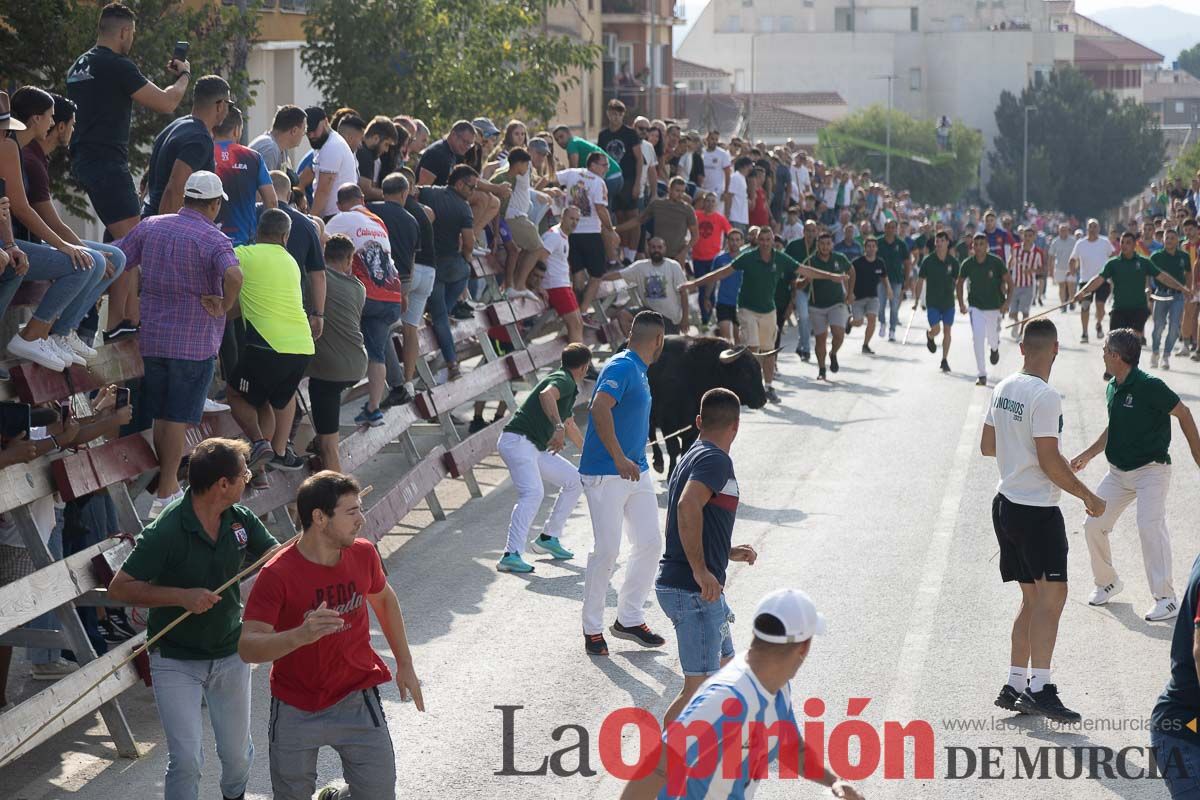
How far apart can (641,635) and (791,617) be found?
5174 millimetres

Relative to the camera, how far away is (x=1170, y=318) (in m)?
25.5

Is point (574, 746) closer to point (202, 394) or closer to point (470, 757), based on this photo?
point (470, 757)

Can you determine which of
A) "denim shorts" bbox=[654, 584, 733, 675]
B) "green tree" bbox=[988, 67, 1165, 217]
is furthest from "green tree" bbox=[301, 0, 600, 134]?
"green tree" bbox=[988, 67, 1165, 217]

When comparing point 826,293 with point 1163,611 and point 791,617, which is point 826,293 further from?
point 791,617

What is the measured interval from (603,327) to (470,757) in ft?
41.8

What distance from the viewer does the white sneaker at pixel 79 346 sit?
9805 millimetres

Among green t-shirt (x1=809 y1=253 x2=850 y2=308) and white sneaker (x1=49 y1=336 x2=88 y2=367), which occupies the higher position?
white sneaker (x1=49 y1=336 x2=88 y2=367)

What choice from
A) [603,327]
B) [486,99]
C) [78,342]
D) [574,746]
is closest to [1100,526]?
[574,746]

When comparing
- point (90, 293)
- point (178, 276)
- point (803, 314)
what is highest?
point (178, 276)

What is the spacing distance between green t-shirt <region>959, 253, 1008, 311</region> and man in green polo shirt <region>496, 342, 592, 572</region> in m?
11.0

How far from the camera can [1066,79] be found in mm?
118125

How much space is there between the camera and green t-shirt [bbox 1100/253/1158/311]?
23672 millimetres

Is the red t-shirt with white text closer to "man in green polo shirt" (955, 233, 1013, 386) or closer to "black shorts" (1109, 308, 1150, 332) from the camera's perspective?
"man in green polo shirt" (955, 233, 1013, 386)

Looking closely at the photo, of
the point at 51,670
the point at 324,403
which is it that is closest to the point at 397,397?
the point at 324,403
